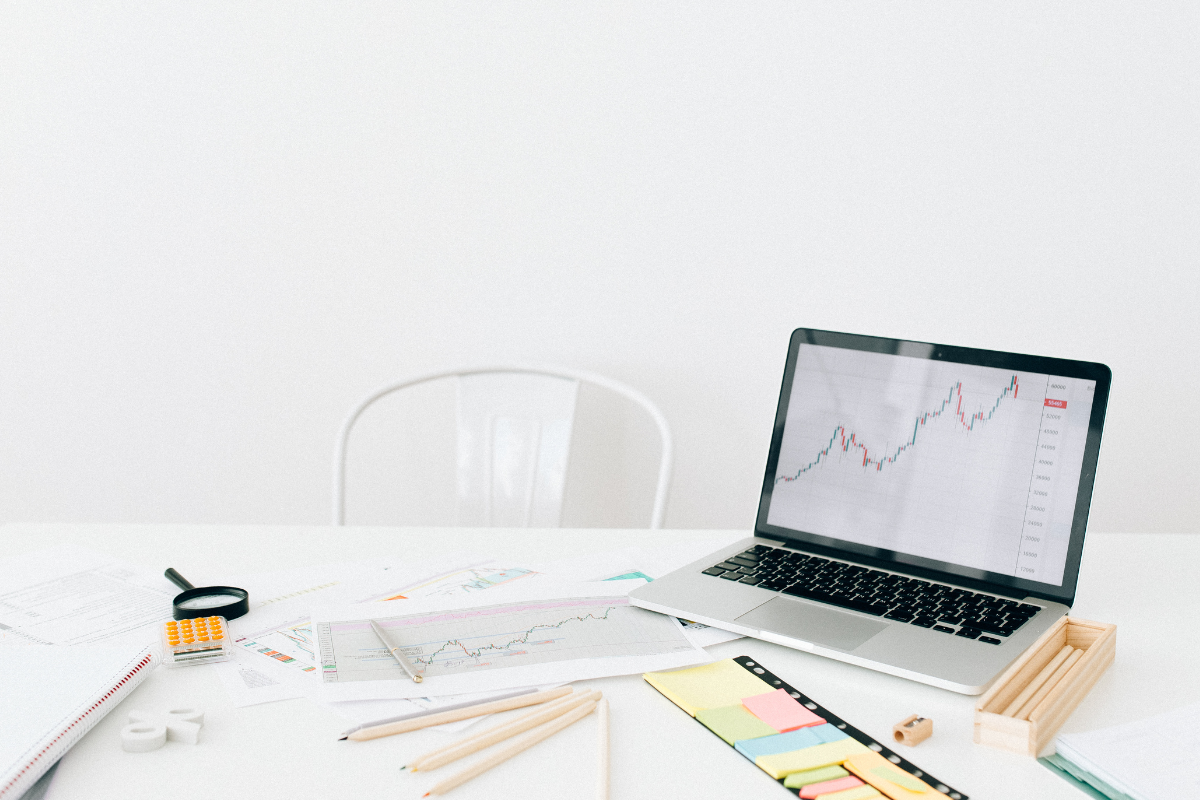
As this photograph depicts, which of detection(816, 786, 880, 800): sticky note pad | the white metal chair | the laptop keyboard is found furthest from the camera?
the white metal chair

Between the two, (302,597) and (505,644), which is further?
(302,597)

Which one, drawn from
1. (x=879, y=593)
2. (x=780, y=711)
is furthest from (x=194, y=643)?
(x=879, y=593)

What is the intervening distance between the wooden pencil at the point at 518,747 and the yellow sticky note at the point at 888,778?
203 millimetres

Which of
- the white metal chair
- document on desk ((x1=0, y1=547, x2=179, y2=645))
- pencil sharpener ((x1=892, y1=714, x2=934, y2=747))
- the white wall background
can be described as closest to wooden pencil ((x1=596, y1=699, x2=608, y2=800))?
pencil sharpener ((x1=892, y1=714, x2=934, y2=747))

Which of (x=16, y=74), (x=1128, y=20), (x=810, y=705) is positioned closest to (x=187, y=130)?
(x=16, y=74)

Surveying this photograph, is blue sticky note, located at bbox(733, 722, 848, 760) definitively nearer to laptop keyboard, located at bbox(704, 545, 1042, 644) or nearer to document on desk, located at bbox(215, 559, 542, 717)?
laptop keyboard, located at bbox(704, 545, 1042, 644)

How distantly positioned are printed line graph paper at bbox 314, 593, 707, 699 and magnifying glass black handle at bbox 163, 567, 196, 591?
189 millimetres

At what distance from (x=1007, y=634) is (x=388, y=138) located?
1.43 meters

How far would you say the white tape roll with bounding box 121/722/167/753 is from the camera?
653 millimetres

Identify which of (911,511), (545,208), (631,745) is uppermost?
(545,208)

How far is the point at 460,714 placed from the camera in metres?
0.69

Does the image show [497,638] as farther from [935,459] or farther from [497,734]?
[935,459]

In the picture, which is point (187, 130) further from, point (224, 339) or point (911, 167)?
point (911, 167)

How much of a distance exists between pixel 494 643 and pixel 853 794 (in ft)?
1.13
